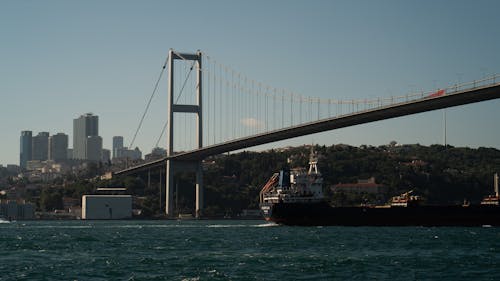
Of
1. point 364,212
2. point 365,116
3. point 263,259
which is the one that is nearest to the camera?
point 263,259

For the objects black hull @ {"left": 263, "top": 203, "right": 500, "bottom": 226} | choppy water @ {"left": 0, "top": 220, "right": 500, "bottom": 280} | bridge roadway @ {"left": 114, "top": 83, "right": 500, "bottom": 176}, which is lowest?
choppy water @ {"left": 0, "top": 220, "right": 500, "bottom": 280}

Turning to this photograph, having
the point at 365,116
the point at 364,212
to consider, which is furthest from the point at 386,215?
the point at 365,116

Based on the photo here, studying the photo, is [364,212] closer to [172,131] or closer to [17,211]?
[172,131]

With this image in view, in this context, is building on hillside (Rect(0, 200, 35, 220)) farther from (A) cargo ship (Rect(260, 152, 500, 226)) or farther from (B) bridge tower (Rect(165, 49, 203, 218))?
(A) cargo ship (Rect(260, 152, 500, 226))

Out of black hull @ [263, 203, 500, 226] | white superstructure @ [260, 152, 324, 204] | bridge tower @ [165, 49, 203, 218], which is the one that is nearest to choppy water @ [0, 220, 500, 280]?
black hull @ [263, 203, 500, 226]

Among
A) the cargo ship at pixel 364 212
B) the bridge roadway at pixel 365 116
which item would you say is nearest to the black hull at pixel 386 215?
the cargo ship at pixel 364 212

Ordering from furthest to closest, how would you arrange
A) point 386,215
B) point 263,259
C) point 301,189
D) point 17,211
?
point 17,211, point 301,189, point 386,215, point 263,259
